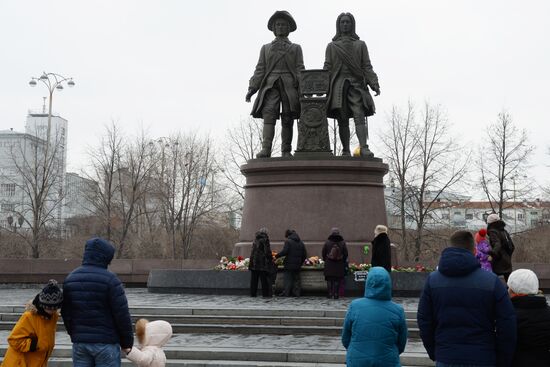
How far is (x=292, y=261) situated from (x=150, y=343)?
9.98m

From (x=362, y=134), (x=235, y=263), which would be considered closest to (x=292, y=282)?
(x=235, y=263)

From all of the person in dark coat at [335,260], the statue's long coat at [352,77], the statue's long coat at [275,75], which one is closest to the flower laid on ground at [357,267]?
the person in dark coat at [335,260]

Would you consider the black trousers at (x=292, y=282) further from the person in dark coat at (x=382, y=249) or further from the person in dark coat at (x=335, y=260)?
the person in dark coat at (x=382, y=249)

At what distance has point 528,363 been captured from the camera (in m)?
5.27

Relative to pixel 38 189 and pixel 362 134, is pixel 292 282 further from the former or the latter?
pixel 38 189

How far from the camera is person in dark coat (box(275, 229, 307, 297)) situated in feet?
52.0

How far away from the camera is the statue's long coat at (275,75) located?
64.8 feet

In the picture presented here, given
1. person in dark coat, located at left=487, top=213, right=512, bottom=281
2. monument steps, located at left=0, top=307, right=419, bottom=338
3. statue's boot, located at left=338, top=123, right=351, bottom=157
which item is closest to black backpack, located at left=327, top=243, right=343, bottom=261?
monument steps, located at left=0, top=307, right=419, bottom=338

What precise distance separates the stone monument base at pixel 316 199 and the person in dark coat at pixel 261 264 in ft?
6.27

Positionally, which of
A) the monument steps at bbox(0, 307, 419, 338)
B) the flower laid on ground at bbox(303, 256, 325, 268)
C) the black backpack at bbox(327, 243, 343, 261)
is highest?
the black backpack at bbox(327, 243, 343, 261)

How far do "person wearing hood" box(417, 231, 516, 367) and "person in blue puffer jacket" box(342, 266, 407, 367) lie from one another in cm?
31

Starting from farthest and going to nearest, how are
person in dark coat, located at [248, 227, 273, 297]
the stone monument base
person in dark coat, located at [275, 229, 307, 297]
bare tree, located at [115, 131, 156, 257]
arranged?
1. bare tree, located at [115, 131, 156, 257]
2. the stone monument base
3. person in dark coat, located at [275, 229, 307, 297]
4. person in dark coat, located at [248, 227, 273, 297]

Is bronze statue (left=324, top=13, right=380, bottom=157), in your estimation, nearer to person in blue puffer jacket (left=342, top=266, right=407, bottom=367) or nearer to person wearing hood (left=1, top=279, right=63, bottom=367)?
person in blue puffer jacket (left=342, top=266, right=407, bottom=367)

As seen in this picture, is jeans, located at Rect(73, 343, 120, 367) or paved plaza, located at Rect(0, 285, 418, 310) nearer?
jeans, located at Rect(73, 343, 120, 367)
